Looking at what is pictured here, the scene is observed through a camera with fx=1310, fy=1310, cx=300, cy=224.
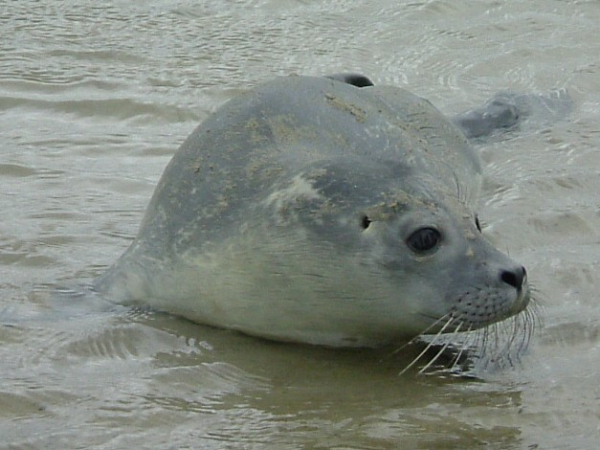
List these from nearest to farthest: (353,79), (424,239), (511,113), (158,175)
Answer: (424,239)
(158,175)
(353,79)
(511,113)

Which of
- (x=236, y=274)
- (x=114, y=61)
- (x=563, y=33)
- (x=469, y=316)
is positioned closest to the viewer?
(x=469, y=316)

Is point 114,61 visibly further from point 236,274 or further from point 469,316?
point 469,316

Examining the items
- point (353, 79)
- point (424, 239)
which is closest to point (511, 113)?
point (353, 79)

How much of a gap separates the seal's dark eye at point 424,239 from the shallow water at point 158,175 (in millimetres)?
390

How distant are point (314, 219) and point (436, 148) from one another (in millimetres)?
1596

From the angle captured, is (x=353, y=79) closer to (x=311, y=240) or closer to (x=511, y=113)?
(x=511, y=113)

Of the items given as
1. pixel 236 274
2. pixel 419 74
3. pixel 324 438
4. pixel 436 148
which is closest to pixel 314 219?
pixel 236 274

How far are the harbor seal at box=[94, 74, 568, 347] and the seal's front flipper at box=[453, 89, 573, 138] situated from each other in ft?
6.22

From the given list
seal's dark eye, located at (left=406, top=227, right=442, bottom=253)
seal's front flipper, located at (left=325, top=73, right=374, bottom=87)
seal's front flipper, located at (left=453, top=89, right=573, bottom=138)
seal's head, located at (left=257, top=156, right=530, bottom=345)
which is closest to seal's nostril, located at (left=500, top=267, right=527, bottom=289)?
seal's head, located at (left=257, top=156, right=530, bottom=345)

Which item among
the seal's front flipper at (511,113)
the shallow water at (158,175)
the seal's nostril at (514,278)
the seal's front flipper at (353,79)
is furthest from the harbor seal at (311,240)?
the seal's front flipper at (511,113)

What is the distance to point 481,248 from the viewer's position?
3.96 meters

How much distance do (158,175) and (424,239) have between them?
222cm

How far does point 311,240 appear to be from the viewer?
4.06 meters

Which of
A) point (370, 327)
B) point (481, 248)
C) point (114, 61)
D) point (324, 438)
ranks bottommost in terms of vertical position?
point (324, 438)
